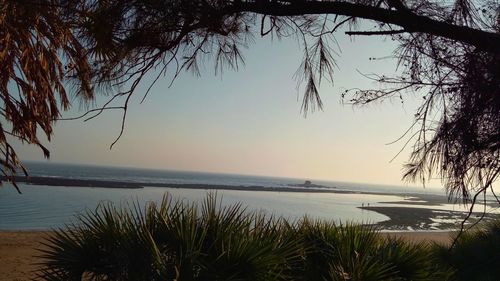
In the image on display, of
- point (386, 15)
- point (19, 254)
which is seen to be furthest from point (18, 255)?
point (386, 15)

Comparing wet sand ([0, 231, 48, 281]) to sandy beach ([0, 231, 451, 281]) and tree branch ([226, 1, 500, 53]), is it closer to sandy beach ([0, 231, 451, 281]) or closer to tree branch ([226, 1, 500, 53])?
sandy beach ([0, 231, 451, 281])

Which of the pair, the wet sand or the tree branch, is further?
the wet sand

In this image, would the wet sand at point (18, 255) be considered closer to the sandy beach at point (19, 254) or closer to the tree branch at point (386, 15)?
the sandy beach at point (19, 254)

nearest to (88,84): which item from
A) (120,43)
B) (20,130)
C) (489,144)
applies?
(120,43)

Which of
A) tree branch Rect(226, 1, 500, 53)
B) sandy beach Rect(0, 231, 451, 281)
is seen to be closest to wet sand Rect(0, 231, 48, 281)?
sandy beach Rect(0, 231, 451, 281)

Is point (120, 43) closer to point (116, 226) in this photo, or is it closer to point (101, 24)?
point (101, 24)

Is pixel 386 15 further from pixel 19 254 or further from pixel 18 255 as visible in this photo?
pixel 19 254

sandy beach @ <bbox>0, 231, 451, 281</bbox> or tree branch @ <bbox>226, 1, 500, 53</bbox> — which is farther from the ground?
tree branch @ <bbox>226, 1, 500, 53</bbox>

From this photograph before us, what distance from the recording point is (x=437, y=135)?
11.5 feet

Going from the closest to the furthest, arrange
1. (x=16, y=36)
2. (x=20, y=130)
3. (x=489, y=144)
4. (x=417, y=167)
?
(x=489, y=144) < (x=417, y=167) < (x=16, y=36) < (x=20, y=130)

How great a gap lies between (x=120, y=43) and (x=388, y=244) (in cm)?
364

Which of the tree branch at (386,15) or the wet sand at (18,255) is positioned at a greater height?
the tree branch at (386,15)

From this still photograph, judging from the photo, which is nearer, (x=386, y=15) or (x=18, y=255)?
(x=386, y=15)

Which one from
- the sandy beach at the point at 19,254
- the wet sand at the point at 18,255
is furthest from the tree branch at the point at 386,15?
the wet sand at the point at 18,255
